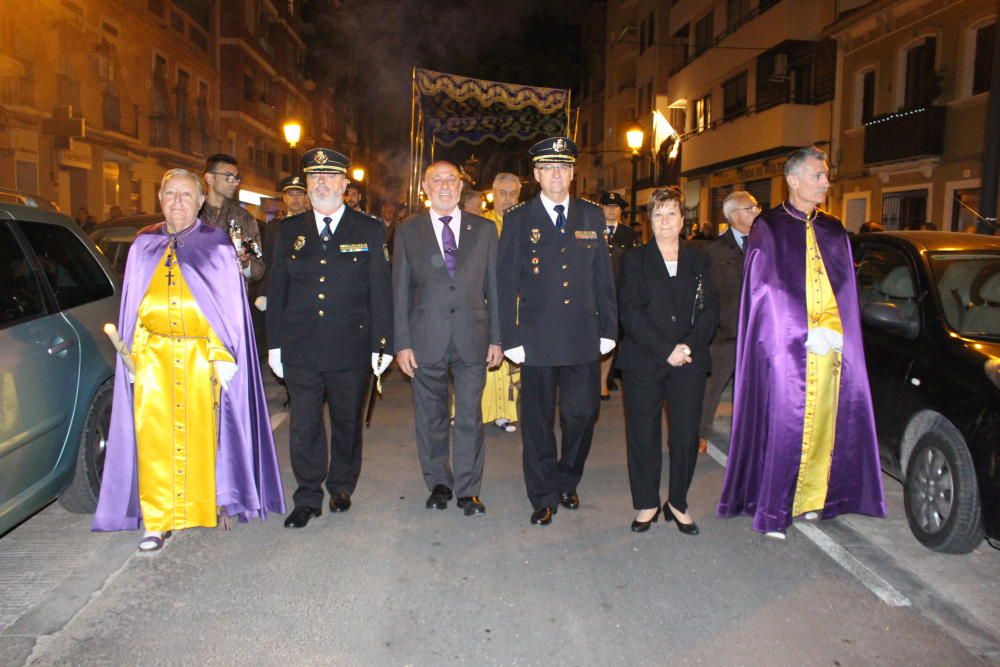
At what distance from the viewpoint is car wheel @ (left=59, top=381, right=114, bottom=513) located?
180 inches

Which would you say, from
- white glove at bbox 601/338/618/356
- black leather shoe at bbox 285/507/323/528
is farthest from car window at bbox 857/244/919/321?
black leather shoe at bbox 285/507/323/528

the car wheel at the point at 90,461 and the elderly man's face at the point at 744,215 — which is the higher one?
the elderly man's face at the point at 744,215

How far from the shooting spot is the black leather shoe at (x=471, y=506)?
5.06 metres

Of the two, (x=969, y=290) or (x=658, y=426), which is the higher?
(x=969, y=290)

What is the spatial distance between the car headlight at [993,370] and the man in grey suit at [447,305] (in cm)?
267

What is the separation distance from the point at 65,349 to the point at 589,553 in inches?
121

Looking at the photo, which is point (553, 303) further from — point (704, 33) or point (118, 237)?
point (704, 33)

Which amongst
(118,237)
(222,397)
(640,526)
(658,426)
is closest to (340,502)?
(222,397)

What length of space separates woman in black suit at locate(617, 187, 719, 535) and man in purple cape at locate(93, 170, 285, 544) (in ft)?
7.19

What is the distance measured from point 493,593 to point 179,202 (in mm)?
2637

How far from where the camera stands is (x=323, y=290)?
4746 mm

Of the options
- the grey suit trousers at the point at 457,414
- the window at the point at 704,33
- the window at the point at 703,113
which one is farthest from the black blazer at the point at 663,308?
the window at the point at 704,33

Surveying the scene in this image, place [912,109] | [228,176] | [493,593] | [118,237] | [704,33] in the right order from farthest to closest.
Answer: [704,33]
[912,109]
[118,237]
[228,176]
[493,593]

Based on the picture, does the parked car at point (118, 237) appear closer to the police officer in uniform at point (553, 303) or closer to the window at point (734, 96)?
the police officer in uniform at point (553, 303)
